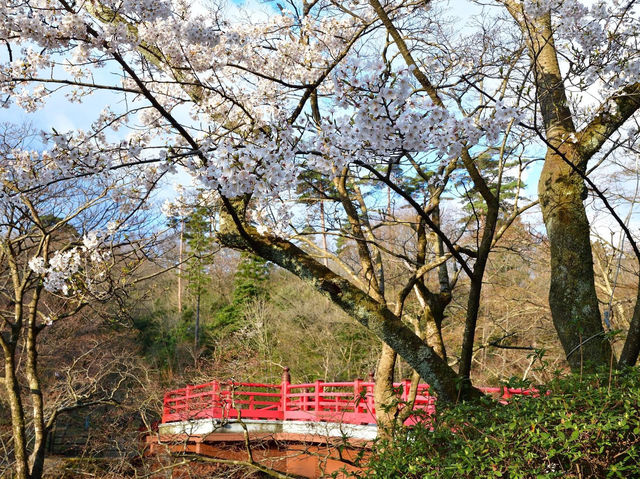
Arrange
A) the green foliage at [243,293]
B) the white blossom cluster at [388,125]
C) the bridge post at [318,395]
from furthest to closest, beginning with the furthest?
the green foliage at [243,293]
the bridge post at [318,395]
the white blossom cluster at [388,125]

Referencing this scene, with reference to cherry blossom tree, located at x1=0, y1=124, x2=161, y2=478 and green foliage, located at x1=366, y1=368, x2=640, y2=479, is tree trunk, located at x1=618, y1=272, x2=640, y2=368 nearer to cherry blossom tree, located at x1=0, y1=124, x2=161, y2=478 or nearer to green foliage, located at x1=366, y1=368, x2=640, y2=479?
green foliage, located at x1=366, y1=368, x2=640, y2=479

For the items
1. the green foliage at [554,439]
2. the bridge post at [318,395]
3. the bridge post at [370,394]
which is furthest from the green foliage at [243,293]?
the green foliage at [554,439]

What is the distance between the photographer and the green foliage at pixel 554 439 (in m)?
1.70

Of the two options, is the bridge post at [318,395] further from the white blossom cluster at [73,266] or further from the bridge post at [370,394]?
the white blossom cluster at [73,266]

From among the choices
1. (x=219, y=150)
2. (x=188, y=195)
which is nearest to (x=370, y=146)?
(x=219, y=150)

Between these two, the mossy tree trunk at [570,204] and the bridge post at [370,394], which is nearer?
the mossy tree trunk at [570,204]

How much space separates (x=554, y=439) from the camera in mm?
1701

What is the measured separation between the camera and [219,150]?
2.24m

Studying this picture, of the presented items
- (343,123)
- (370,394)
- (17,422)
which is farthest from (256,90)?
(370,394)

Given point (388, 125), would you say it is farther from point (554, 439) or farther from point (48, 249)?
point (48, 249)

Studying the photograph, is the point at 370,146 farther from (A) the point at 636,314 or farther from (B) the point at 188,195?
(B) the point at 188,195

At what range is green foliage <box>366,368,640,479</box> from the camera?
1697mm

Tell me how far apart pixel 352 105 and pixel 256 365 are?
1220 centimetres

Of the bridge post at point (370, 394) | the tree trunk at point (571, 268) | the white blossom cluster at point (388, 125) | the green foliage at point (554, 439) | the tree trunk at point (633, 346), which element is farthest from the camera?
the bridge post at point (370, 394)
